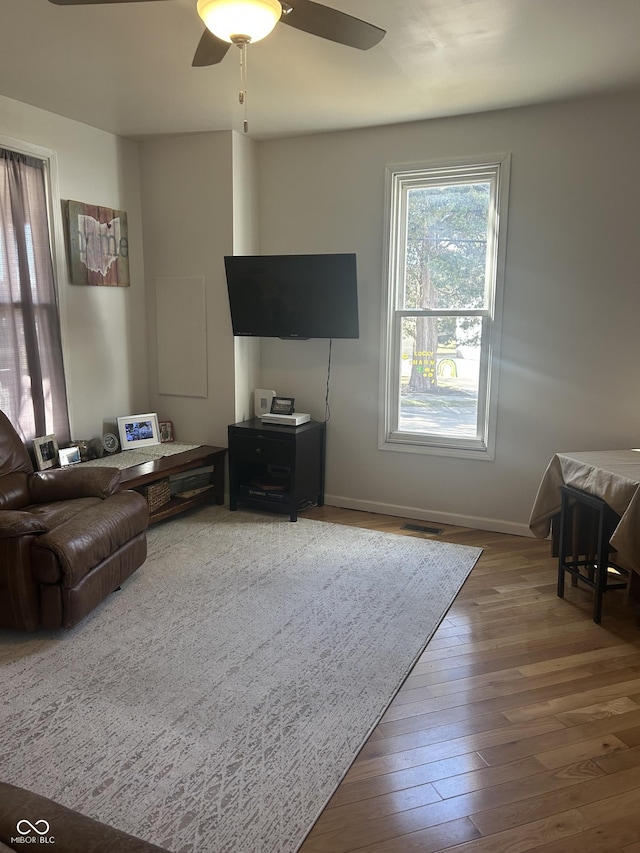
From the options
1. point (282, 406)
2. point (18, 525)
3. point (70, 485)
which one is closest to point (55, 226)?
point (70, 485)

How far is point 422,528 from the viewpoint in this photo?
166 inches

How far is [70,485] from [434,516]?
2408mm

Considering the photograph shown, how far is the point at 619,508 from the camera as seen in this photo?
2.76 meters

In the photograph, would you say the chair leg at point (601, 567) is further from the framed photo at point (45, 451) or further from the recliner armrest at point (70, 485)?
the framed photo at point (45, 451)

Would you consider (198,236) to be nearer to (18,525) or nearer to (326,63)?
(326,63)

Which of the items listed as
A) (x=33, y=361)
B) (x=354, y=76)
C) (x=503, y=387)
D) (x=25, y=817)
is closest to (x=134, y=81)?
(x=354, y=76)

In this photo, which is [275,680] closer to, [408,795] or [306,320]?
[408,795]

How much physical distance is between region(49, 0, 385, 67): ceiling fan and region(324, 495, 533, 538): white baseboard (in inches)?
117

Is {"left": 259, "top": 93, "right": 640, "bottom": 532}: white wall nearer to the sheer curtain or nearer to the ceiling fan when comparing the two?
the sheer curtain

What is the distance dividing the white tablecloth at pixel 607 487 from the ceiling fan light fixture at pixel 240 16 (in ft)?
7.55

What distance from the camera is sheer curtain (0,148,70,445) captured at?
142 inches

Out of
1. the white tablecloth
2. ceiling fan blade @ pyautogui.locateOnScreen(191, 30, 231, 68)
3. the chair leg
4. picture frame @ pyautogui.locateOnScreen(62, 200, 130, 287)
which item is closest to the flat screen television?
picture frame @ pyautogui.locateOnScreen(62, 200, 130, 287)

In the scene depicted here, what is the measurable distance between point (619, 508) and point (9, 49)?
140 inches

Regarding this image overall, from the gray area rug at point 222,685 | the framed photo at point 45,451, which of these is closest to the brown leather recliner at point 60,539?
the gray area rug at point 222,685
